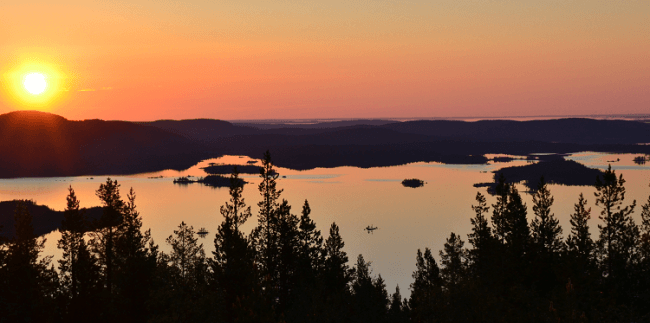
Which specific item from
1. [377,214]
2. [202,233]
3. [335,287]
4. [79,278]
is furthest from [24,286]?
A: [377,214]

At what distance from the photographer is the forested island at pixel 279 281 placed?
34562 mm

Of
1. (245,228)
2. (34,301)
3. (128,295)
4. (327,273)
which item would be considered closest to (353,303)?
(327,273)

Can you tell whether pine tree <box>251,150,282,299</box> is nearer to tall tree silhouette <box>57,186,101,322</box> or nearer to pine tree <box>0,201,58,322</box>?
tall tree silhouette <box>57,186,101,322</box>

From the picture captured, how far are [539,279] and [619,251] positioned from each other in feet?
47.8

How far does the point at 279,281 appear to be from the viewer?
190ft

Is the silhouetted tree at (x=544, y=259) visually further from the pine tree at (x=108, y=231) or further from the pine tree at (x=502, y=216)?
the pine tree at (x=108, y=231)

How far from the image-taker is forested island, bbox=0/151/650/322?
34562 mm

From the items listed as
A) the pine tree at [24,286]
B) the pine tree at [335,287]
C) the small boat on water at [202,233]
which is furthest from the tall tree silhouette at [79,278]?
the small boat on water at [202,233]

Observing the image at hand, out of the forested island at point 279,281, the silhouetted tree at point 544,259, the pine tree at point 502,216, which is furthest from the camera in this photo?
the pine tree at point 502,216

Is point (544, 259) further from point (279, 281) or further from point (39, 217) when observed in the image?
point (39, 217)

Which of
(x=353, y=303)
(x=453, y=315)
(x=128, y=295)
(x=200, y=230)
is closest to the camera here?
(x=453, y=315)

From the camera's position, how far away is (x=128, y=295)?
1602 inches

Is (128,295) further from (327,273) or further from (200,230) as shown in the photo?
(200,230)

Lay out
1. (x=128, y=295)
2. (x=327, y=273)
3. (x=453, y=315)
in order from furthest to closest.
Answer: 1. (x=327, y=273)
2. (x=128, y=295)
3. (x=453, y=315)
